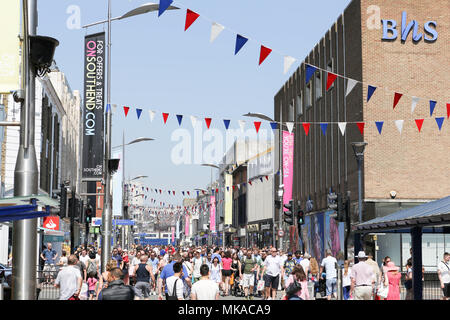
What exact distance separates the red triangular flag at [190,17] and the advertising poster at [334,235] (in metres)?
28.3

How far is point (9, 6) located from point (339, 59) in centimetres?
3565

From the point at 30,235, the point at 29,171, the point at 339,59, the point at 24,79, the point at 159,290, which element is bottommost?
the point at 159,290

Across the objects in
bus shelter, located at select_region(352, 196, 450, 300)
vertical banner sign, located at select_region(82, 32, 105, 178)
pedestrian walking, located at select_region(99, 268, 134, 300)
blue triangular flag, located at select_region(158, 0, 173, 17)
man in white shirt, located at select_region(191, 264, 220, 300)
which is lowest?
man in white shirt, located at select_region(191, 264, 220, 300)

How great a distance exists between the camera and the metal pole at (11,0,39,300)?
911 cm

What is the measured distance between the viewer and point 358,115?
3950 centimetres

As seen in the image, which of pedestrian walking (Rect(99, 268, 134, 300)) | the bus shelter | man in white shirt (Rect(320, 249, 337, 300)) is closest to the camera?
pedestrian walking (Rect(99, 268, 134, 300))

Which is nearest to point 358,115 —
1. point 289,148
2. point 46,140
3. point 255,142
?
point 289,148

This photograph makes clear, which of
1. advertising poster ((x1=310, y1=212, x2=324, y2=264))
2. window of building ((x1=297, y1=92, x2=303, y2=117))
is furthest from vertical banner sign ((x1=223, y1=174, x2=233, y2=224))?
advertising poster ((x1=310, y1=212, x2=324, y2=264))

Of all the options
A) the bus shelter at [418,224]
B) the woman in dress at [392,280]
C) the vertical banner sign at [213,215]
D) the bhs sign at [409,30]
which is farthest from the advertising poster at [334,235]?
the vertical banner sign at [213,215]

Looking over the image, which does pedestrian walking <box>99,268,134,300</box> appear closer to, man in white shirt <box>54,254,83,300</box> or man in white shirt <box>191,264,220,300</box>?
man in white shirt <box>191,264,220,300</box>

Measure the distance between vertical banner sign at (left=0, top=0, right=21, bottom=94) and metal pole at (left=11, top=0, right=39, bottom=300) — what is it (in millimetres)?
137

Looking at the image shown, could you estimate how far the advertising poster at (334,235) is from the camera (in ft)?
143

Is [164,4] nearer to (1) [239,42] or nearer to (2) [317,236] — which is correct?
(1) [239,42]
